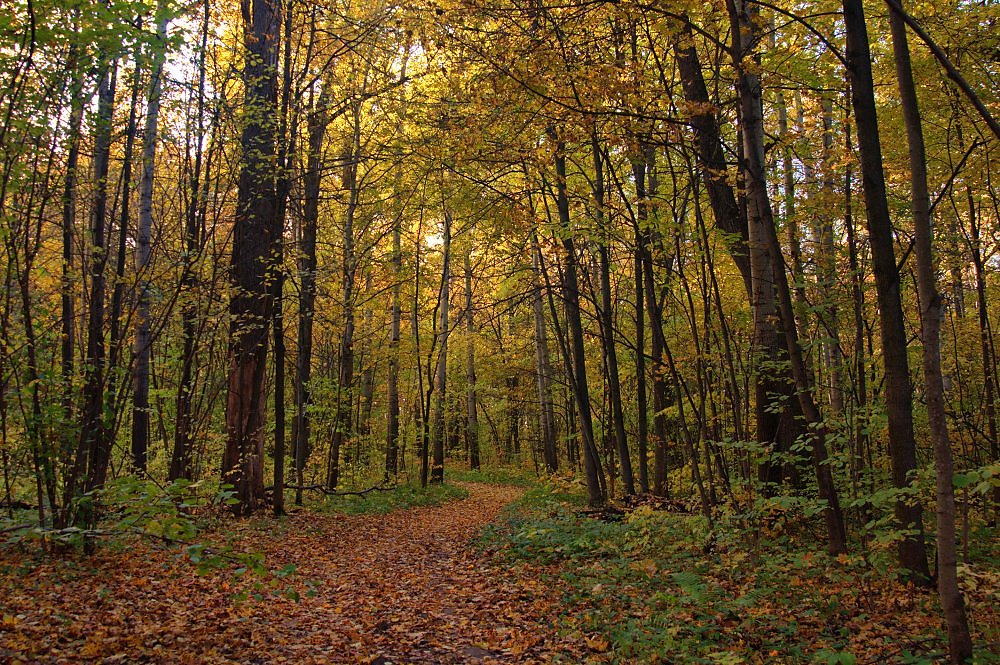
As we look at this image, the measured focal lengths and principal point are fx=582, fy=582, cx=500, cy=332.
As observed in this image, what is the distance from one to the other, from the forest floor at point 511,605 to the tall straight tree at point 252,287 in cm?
231

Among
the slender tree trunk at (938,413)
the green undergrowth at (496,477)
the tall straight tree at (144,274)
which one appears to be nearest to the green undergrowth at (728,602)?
the slender tree trunk at (938,413)

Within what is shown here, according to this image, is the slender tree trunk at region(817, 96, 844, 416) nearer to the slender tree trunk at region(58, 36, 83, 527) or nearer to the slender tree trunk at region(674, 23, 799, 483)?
the slender tree trunk at region(674, 23, 799, 483)

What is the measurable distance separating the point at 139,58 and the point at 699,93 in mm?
6990

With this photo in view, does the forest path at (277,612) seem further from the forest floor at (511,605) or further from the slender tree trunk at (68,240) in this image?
the slender tree trunk at (68,240)

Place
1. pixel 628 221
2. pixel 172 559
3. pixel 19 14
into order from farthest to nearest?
pixel 628 221 → pixel 172 559 → pixel 19 14

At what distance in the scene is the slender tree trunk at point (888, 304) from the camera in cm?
467

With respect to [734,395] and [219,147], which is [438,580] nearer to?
[734,395]

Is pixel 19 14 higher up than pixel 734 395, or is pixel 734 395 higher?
pixel 19 14

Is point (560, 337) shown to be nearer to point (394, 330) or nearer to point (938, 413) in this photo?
point (394, 330)

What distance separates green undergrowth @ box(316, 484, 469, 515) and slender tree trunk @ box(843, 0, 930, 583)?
998 cm

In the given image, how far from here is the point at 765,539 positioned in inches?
272

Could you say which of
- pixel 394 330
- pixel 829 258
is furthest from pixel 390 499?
pixel 829 258

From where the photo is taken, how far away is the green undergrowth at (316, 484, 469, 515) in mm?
12628

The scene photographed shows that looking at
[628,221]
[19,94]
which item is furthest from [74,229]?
[628,221]
